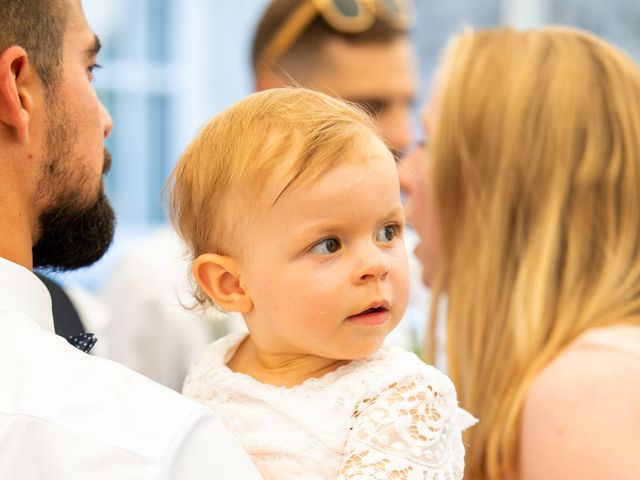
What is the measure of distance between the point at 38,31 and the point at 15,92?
11 centimetres

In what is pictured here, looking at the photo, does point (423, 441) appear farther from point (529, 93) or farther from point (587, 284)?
point (529, 93)

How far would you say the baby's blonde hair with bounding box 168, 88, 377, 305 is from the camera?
1.20m

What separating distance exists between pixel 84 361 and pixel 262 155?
32 cm

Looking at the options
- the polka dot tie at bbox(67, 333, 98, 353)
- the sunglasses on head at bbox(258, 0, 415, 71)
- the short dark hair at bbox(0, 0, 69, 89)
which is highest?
the short dark hair at bbox(0, 0, 69, 89)

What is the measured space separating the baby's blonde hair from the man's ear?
227mm

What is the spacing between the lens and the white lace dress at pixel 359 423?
1164mm

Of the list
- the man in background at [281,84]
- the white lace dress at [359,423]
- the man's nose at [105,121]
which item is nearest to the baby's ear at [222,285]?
the white lace dress at [359,423]

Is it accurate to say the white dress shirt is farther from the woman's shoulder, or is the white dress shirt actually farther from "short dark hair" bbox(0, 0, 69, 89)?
the woman's shoulder

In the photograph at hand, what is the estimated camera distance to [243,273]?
1253mm

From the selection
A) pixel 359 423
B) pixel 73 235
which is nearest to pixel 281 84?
pixel 73 235

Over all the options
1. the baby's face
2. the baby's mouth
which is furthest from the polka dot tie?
the baby's mouth

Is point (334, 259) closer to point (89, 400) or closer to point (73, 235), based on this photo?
point (89, 400)

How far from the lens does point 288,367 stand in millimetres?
1297

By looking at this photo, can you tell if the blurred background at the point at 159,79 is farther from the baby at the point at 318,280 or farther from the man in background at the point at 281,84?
the baby at the point at 318,280
